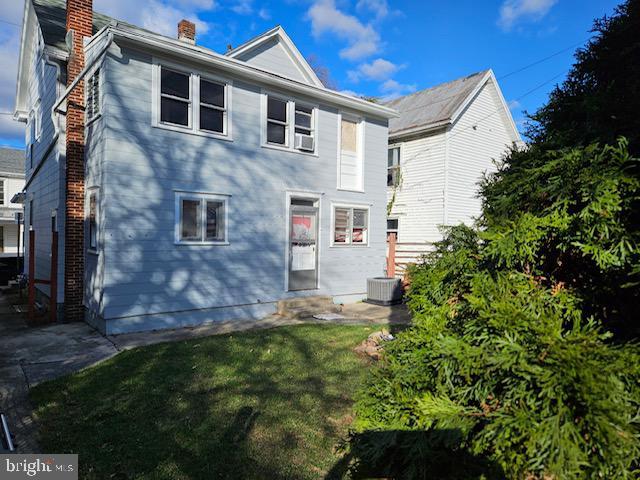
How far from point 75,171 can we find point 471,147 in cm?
1545

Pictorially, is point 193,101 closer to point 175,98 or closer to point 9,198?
point 175,98

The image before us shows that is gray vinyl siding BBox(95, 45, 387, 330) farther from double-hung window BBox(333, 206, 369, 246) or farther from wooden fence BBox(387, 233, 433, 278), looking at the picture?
wooden fence BBox(387, 233, 433, 278)

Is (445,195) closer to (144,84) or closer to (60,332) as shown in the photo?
(144,84)

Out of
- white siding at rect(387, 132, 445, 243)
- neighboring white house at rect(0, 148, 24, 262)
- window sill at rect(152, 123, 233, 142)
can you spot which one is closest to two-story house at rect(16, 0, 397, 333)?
Result: window sill at rect(152, 123, 233, 142)

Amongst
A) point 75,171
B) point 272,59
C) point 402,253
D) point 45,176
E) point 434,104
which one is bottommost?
point 402,253

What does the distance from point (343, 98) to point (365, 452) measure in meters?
10.7

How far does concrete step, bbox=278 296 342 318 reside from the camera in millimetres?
10263

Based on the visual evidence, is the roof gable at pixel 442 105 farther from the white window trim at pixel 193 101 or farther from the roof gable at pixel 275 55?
the white window trim at pixel 193 101

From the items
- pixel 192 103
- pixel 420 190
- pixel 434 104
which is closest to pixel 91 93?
pixel 192 103

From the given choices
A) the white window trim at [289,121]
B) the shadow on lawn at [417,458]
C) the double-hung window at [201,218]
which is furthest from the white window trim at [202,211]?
the shadow on lawn at [417,458]

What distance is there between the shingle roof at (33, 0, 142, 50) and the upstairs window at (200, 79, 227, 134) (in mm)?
3272

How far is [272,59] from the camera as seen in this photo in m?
12.1

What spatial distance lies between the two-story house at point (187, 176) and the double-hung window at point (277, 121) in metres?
0.03

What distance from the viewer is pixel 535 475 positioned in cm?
209
